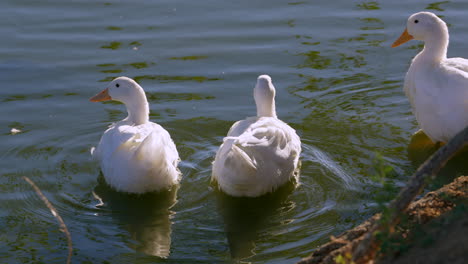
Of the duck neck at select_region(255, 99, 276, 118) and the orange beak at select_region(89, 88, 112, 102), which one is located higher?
the orange beak at select_region(89, 88, 112, 102)

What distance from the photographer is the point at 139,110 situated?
289 inches

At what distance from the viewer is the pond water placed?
591 cm

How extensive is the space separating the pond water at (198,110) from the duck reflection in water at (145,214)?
0.02 m

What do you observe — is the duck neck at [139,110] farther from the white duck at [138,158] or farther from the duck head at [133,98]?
the white duck at [138,158]

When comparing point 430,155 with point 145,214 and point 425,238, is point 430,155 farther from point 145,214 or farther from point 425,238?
point 425,238

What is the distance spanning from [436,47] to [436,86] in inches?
21.6

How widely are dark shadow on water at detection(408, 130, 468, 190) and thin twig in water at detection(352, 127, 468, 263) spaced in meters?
2.15

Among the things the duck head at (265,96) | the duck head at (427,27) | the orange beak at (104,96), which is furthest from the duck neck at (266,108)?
the duck head at (427,27)

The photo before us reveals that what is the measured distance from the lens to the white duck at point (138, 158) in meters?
6.37

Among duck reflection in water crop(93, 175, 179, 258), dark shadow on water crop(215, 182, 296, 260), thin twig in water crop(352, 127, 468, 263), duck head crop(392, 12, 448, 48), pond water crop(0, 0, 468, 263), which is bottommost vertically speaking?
dark shadow on water crop(215, 182, 296, 260)

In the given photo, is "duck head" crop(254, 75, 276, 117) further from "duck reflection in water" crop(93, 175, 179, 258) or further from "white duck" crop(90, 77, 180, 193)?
"duck reflection in water" crop(93, 175, 179, 258)

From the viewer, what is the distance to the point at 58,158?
7.29 m

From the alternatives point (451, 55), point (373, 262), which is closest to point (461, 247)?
point (373, 262)

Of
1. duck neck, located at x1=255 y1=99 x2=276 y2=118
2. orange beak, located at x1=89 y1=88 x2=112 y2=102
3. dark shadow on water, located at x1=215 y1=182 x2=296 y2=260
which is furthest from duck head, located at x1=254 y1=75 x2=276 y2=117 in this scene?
orange beak, located at x1=89 y1=88 x2=112 y2=102
